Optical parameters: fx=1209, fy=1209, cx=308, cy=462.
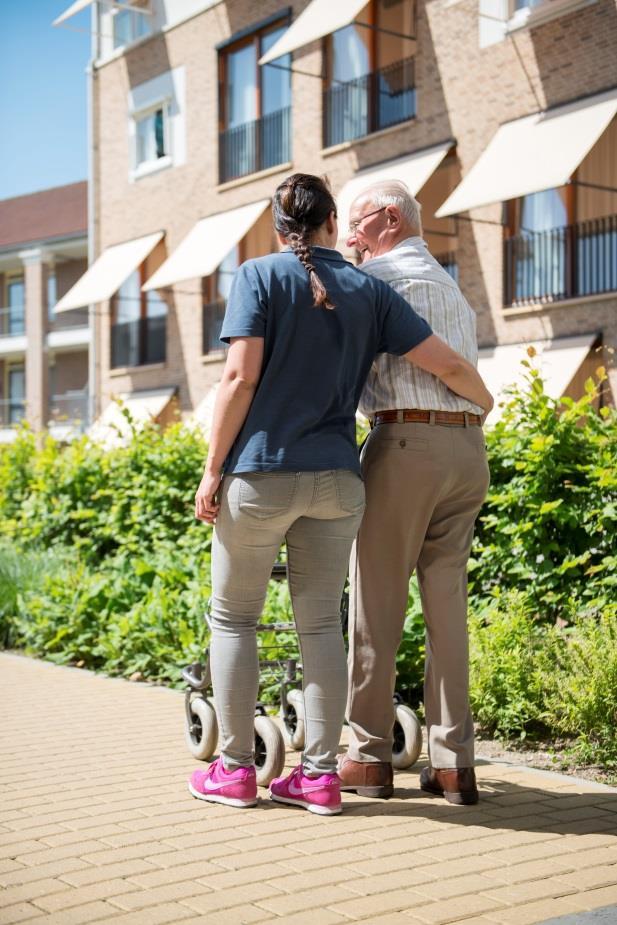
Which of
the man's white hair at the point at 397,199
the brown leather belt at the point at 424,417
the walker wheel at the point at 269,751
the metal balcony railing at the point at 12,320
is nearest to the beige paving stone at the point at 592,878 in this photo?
the walker wheel at the point at 269,751

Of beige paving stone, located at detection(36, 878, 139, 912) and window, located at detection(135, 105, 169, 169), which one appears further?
window, located at detection(135, 105, 169, 169)

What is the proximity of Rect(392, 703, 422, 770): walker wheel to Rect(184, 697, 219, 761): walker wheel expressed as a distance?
74 cm

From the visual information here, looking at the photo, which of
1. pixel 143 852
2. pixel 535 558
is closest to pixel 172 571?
pixel 535 558

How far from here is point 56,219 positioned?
134 feet

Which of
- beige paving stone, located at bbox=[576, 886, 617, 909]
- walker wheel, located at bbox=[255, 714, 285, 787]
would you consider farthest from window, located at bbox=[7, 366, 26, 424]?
beige paving stone, located at bbox=[576, 886, 617, 909]

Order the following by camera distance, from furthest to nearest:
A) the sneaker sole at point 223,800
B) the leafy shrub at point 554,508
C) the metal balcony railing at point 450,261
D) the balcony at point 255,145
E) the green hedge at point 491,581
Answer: the balcony at point 255,145, the metal balcony railing at point 450,261, the leafy shrub at point 554,508, the green hedge at point 491,581, the sneaker sole at point 223,800

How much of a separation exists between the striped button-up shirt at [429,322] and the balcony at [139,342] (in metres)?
22.0

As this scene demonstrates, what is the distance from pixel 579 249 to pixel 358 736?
48.2 ft

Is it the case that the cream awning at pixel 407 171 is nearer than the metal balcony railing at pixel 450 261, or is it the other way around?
the cream awning at pixel 407 171

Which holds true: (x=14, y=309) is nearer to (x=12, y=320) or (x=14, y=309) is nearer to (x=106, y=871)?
(x=12, y=320)

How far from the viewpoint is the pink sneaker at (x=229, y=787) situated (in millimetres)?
4246

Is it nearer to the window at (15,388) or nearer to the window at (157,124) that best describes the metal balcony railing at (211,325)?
the window at (157,124)

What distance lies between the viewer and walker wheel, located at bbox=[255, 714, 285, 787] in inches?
178

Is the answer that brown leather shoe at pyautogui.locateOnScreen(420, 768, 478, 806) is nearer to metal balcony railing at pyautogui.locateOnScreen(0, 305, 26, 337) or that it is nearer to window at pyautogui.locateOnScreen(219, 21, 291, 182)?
window at pyautogui.locateOnScreen(219, 21, 291, 182)
